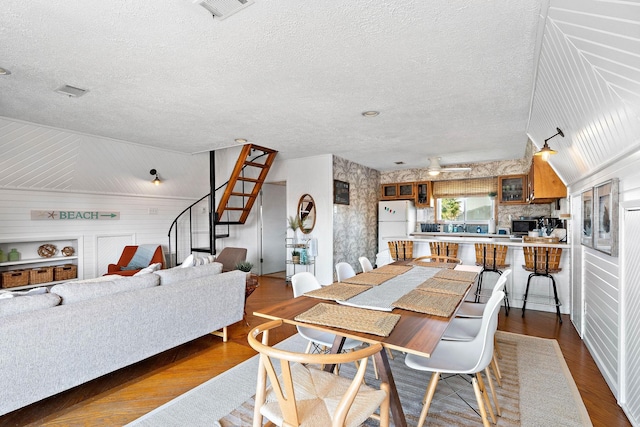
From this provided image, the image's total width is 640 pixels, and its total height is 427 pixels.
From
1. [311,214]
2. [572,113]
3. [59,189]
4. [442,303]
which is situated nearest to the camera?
[442,303]

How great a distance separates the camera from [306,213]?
243 inches

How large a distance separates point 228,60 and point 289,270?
184 inches

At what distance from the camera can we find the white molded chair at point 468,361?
1.75 m

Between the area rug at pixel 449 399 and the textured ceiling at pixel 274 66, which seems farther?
the area rug at pixel 449 399

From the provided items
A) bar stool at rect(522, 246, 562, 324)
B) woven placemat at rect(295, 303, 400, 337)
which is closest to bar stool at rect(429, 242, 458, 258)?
bar stool at rect(522, 246, 562, 324)

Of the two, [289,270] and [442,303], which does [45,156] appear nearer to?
[289,270]

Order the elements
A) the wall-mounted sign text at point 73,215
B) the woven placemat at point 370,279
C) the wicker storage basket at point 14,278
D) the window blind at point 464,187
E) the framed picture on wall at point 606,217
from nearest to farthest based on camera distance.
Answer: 1. the framed picture on wall at point 606,217
2. the woven placemat at point 370,279
3. the wicker storage basket at point 14,278
4. the wall-mounted sign text at point 73,215
5. the window blind at point 464,187

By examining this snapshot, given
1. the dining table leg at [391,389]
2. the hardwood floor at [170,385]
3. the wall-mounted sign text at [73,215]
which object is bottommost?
the hardwood floor at [170,385]

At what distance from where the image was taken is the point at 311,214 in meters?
6.11

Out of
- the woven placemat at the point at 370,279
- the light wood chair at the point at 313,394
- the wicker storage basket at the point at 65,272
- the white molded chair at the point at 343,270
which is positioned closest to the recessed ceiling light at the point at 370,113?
the white molded chair at the point at 343,270

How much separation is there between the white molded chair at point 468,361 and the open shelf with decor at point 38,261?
5.53 meters

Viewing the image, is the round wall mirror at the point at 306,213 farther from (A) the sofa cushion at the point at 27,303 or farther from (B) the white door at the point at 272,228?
(A) the sofa cushion at the point at 27,303

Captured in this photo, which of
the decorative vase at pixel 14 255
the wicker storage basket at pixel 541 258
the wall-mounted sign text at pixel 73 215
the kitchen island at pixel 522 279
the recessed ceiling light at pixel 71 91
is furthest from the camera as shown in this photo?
the wall-mounted sign text at pixel 73 215

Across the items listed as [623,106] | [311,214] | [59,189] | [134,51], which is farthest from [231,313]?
[59,189]
